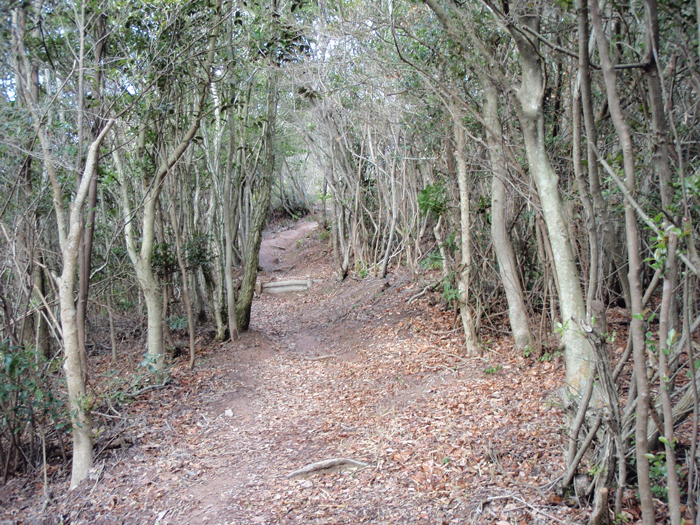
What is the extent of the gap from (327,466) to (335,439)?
768 mm

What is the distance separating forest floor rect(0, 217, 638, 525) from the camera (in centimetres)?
383

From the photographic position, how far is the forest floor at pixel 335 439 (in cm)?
383

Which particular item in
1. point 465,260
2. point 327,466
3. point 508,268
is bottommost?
point 327,466

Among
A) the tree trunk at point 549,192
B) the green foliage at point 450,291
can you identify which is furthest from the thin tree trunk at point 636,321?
the green foliage at point 450,291

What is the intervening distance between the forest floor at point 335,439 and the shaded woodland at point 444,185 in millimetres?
350

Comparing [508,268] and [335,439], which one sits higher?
[508,268]

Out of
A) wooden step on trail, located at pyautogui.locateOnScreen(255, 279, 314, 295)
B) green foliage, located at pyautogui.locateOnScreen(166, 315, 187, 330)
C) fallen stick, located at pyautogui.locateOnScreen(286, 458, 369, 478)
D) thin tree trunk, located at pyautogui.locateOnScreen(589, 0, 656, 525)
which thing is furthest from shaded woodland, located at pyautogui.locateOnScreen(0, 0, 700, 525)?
wooden step on trail, located at pyautogui.locateOnScreen(255, 279, 314, 295)

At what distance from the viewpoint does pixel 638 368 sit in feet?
7.36

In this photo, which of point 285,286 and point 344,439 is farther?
point 285,286

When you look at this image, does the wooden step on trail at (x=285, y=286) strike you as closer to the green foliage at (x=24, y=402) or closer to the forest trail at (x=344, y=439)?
the forest trail at (x=344, y=439)

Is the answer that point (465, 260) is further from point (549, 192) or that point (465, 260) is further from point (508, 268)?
point (549, 192)

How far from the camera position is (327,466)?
15.2 ft

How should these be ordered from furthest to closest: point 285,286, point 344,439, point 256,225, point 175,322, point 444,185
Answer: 1. point 285,286
2. point 256,225
3. point 175,322
4. point 444,185
5. point 344,439

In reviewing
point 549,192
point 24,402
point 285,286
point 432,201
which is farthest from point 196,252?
point 549,192
